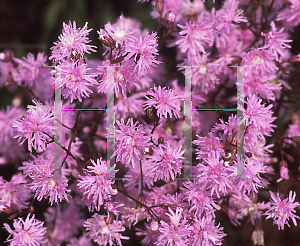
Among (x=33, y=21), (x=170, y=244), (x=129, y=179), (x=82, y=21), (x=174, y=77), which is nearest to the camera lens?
(x=170, y=244)

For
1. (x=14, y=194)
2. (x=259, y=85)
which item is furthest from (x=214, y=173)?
(x=14, y=194)

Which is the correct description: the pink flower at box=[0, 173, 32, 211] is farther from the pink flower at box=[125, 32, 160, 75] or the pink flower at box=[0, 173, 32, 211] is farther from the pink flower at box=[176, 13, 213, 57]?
the pink flower at box=[176, 13, 213, 57]

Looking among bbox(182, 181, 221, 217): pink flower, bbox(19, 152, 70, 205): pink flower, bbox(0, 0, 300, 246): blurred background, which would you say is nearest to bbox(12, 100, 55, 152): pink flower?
bbox(19, 152, 70, 205): pink flower

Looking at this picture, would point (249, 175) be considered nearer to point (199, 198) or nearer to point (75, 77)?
point (199, 198)

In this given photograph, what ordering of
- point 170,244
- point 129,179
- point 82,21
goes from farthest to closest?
point 82,21, point 129,179, point 170,244

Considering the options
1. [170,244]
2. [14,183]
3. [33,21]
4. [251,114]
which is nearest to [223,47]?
[251,114]

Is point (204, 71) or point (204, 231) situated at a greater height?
point (204, 71)

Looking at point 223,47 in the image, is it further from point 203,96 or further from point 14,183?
point 14,183

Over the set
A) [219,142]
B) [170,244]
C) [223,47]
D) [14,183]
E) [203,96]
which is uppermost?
[223,47]
